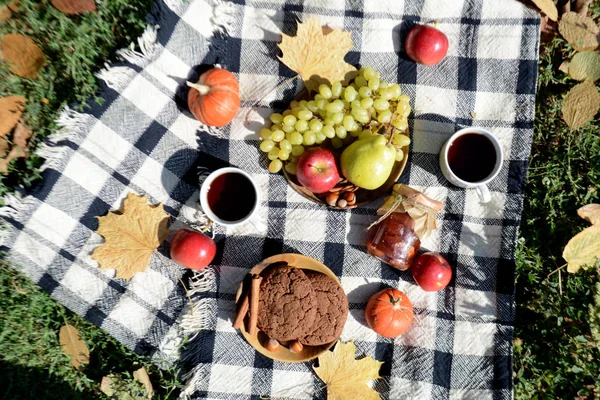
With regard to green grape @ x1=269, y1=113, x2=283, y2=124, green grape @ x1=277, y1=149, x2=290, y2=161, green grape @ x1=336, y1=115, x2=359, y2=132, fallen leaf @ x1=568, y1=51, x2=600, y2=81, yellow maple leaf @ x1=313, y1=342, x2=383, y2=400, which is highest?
fallen leaf @ x1=568, y1=51, x2=600, y2=81

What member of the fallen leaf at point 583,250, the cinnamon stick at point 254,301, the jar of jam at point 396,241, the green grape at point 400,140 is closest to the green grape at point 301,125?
the green grape at point 400,140

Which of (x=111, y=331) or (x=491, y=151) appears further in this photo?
(x=111, y=331)

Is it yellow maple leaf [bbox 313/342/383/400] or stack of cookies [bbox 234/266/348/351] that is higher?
stack of cookies [bbox 234/266/348/351]

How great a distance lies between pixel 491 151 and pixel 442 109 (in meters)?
0.26

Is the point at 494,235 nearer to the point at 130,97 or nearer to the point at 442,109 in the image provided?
the point at 442,109

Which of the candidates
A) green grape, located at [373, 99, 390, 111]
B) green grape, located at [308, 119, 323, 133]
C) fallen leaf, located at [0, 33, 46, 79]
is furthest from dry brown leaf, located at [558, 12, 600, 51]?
fallen leaf, located at [0, 33, 46, 79]

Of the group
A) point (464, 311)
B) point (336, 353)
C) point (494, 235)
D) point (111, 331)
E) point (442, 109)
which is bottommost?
point (111, 331)

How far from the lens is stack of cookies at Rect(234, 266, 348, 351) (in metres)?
1.74

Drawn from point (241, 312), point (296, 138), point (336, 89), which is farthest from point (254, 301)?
point (336, 89)

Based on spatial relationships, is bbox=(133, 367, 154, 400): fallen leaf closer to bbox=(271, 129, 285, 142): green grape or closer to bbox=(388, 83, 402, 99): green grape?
bbox=(271, 129, 285, 142): green grape

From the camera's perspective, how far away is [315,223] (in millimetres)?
1917

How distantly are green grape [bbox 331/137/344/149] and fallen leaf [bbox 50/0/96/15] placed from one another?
1055mm

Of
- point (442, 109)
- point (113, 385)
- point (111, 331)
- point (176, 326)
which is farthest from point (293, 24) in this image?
A: point (113, 385)

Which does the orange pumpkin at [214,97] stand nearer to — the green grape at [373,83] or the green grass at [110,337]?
the green grass at [110,337]
